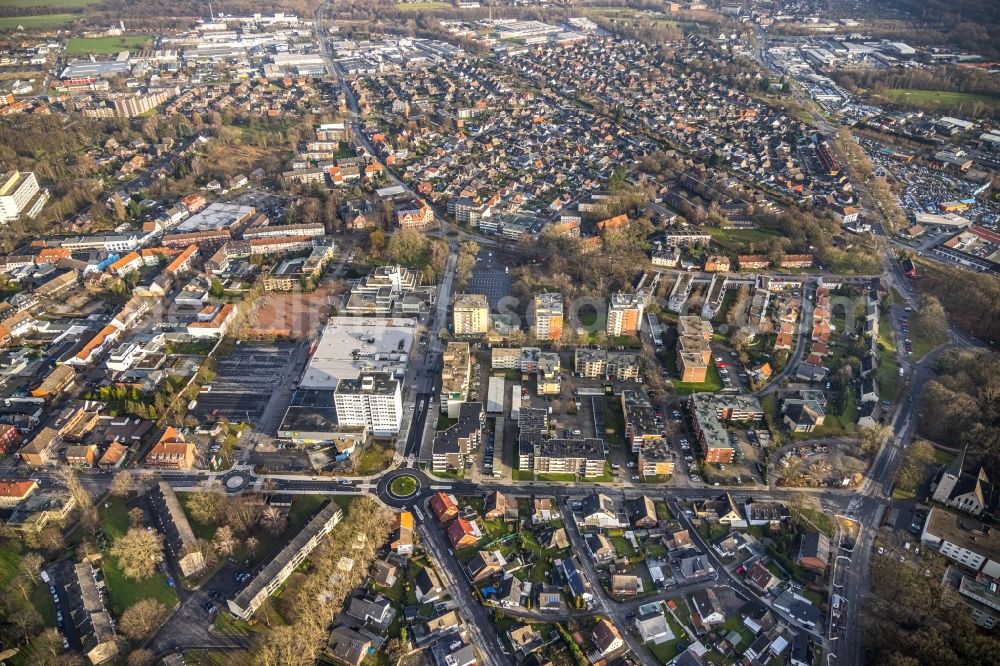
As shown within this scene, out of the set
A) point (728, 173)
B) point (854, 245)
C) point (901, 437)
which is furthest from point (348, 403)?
point (728, 173)

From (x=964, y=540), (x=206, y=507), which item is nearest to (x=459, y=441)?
(x=206, y=507)

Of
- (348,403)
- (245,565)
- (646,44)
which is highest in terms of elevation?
(646,44)

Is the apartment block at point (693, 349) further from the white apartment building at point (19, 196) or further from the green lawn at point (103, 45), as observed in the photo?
the green lawn at point (103, 45)

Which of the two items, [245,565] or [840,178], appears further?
[840,178]

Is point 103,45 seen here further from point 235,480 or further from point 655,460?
point 655,460

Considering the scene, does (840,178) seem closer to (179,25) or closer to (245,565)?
(245,565)

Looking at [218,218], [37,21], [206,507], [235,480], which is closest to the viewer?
[206,507]

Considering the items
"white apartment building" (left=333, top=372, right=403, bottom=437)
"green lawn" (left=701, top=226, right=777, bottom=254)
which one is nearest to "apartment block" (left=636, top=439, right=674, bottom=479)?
"white apartment building" (left=333, top=372, right=403, bottom=437)
